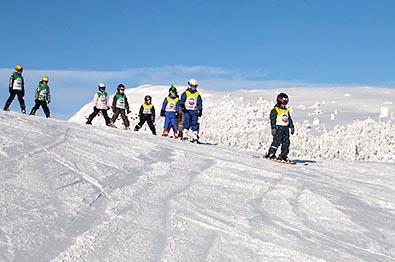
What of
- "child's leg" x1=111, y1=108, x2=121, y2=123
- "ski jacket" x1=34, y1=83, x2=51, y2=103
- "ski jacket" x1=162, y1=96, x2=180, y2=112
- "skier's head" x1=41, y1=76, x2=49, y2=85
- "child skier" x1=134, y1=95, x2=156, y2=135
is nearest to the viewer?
"ski jacket" x1=162, y1=96, x2=180, y2=112

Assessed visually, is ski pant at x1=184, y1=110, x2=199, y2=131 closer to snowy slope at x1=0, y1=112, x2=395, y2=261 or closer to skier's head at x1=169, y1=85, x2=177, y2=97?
skier's head at x1=169, y1=85, x2=177, y2=97

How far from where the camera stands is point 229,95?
137500 mm

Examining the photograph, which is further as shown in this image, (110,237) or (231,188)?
(231,188)

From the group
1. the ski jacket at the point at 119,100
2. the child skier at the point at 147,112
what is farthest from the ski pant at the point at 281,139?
the ski jacket at the point at 119,100

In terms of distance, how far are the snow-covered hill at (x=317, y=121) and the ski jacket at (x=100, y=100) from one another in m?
27.3

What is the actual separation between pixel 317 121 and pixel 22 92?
79.8m

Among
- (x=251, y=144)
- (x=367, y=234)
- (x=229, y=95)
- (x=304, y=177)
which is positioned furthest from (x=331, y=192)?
(x=229, y=95)

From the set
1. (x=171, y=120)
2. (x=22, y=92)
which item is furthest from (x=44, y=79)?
(x=171, y=120)

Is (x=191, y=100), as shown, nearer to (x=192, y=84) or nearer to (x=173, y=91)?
(x=192, y=84)

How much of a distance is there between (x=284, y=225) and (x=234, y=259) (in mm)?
1701

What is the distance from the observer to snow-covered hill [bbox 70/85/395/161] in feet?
231

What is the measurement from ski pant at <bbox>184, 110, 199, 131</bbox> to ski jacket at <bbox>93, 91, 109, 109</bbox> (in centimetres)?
416

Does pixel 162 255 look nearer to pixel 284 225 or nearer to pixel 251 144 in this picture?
pixel 284 225

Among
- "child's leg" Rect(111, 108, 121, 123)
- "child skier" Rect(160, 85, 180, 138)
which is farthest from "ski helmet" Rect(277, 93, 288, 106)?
"child's leg" Rect(111, 108, 121, 123)
